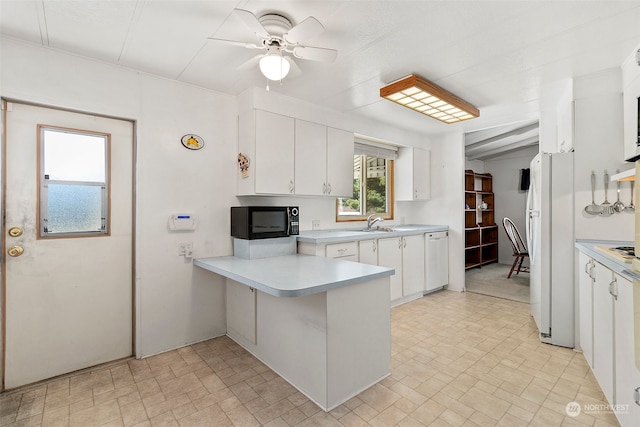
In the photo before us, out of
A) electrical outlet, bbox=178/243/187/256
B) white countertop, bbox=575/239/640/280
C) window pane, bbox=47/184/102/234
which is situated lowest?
electrical outlet, bbox=178/243/187/256

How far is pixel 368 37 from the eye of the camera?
199cm

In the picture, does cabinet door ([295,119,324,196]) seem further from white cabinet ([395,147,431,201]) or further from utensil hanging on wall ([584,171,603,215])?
utensil hanging on wall ([584,171,603,215])

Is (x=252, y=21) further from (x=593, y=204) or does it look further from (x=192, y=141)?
(x=593, y=204)

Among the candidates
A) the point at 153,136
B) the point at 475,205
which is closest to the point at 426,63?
the point at 153,136

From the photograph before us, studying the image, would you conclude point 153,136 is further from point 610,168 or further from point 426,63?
point 610,168

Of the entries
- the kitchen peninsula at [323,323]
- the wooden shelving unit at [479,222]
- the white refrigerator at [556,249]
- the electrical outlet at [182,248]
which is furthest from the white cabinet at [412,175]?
the electrical outlet at [182,248]

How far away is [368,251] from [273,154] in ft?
4.78

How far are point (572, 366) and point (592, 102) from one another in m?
2.11

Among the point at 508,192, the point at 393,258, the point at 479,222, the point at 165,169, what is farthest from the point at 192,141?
the point at 508,192

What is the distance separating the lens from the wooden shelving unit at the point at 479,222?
19.9ft

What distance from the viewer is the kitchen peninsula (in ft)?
5.88

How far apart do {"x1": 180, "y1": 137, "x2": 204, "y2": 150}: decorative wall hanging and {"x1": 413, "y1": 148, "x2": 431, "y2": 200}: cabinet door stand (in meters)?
3.03

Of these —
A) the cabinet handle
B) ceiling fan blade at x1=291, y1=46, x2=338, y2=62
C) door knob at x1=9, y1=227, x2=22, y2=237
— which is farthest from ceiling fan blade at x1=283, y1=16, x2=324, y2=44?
door knob at x1=9, y1=227, x2=22, y2=237

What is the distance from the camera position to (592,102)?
2.52 metres
